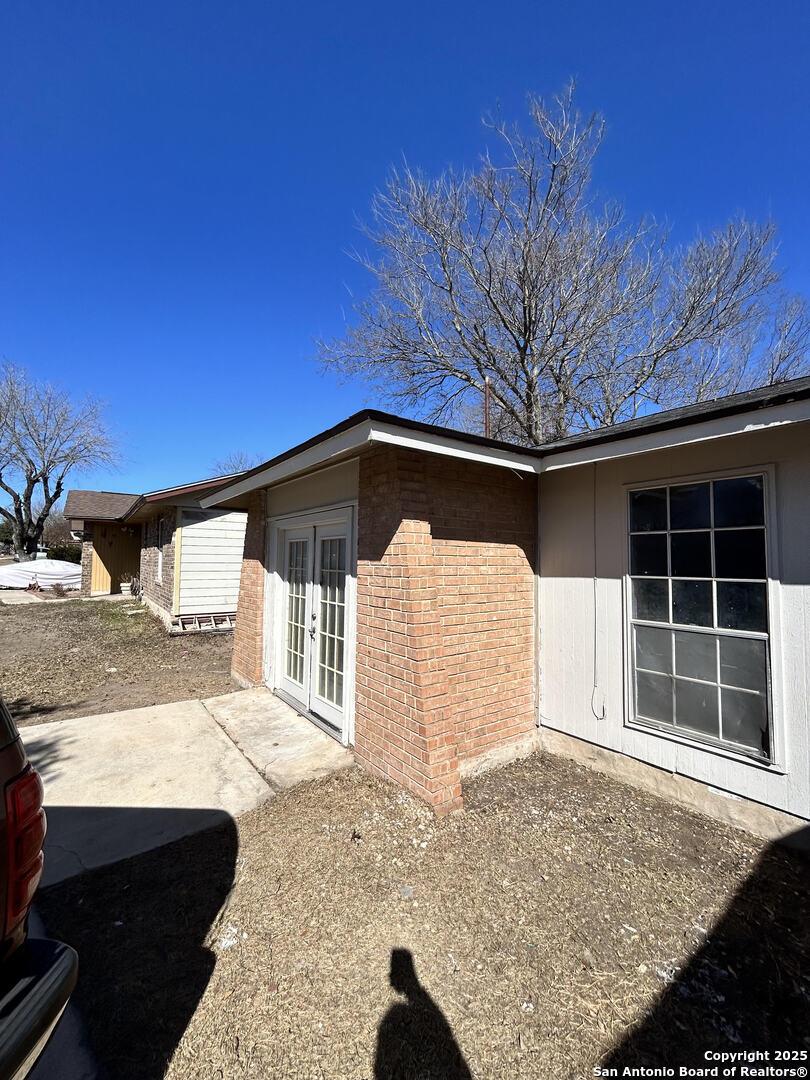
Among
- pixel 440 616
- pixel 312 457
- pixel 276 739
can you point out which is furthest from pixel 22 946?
pixel 276 739

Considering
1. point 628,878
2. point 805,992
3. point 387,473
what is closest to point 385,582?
point 387,473

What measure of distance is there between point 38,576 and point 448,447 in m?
24.1

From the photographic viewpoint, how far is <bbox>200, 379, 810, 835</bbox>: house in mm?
3037

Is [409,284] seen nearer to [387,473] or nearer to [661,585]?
[387,473]

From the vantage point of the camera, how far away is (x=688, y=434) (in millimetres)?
3070

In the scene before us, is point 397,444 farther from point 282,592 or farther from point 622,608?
point 282,592

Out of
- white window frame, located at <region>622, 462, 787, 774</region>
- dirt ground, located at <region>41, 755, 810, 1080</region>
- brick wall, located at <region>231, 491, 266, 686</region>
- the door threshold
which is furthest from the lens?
brick wall, located at <region>231, 491, 266, 686</region>

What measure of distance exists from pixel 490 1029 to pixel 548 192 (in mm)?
13868

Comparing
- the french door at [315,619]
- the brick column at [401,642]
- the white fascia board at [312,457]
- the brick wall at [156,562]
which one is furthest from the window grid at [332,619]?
the brick wall at [156,562]

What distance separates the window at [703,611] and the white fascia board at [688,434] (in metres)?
0.53

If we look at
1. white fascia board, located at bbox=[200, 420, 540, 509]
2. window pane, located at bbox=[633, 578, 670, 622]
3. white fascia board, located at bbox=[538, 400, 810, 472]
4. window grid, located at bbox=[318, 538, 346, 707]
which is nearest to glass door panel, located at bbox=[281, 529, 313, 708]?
window grid, located at bbox=[318, 538, 346, 707]

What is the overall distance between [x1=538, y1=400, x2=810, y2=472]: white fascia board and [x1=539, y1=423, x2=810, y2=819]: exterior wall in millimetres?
404

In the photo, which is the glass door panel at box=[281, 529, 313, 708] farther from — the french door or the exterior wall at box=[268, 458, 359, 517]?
the exterior wall at box=[268, 458, 359, 517]

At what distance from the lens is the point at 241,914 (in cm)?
246
